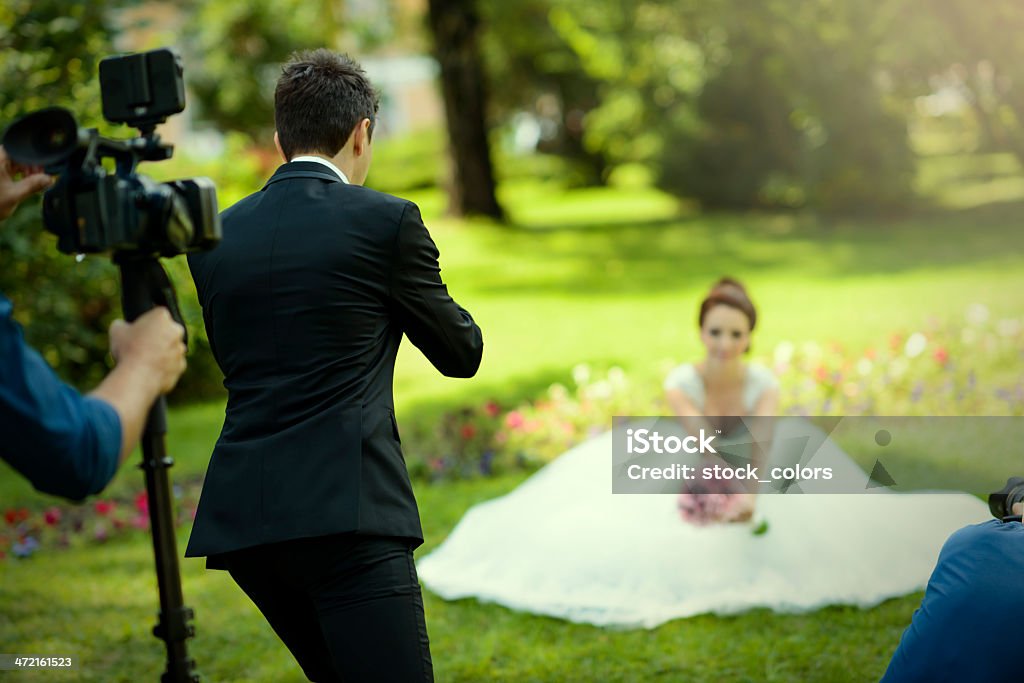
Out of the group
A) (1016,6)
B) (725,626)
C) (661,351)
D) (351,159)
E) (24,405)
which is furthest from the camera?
(1016,6)

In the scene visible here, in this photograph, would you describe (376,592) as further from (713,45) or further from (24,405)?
(713,45)

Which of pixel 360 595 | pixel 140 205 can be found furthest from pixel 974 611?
pixel 140 205

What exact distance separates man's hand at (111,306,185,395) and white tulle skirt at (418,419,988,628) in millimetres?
3358

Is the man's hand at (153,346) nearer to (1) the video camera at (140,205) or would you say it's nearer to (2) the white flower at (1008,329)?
(1) the video camera at (140,205)

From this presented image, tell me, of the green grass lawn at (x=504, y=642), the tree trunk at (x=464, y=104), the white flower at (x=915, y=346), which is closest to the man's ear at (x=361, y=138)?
the green grass lawn at (x=504, y=642)

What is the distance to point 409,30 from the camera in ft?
89.3

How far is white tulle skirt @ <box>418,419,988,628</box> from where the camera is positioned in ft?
17.0

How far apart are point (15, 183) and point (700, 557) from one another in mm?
3784

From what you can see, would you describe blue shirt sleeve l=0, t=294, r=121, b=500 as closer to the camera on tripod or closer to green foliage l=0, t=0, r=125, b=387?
the camera on tripod

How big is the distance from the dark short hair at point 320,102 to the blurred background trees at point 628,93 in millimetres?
5290

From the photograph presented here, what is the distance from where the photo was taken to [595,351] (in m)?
11.6

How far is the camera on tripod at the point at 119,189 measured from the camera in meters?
2.15

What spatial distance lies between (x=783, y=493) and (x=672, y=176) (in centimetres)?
1855

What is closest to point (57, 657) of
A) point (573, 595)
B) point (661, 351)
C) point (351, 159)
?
point (573, 595)
